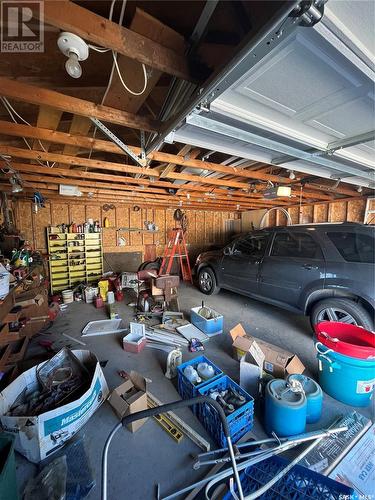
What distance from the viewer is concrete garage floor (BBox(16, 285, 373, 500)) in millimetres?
1392

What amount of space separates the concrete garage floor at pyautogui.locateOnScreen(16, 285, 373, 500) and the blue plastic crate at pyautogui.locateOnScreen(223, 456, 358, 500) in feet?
0.97

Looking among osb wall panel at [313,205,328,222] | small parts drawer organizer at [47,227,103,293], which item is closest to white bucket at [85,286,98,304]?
small parts drawer organizer at [47,227,103,293]

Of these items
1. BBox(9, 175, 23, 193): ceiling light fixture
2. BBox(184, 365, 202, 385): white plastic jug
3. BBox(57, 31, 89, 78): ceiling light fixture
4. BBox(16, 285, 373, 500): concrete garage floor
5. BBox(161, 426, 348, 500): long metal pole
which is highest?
BBox(57, 31, 89, 78): ceiling light fixture

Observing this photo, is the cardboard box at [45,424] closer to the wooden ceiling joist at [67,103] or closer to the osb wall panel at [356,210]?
the wooden ceiling joist at [67,103]

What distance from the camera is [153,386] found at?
2166 mm

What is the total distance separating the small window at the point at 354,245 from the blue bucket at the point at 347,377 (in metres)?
1.31

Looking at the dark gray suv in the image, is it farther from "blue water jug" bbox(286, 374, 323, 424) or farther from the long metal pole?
the long metal pole

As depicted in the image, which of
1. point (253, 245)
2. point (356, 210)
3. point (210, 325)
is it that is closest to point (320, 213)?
point (356, 210)

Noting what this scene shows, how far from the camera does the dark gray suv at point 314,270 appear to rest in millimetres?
2555

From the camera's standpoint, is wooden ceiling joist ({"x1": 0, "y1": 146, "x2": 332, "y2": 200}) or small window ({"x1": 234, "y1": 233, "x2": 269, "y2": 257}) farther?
small window ({"x1": 234, "y1": 233, "x2": 269, "y2": 257})

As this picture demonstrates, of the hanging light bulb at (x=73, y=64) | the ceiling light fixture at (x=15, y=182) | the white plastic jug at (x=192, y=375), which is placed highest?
the hanging light bulb at (x=73, y=64)

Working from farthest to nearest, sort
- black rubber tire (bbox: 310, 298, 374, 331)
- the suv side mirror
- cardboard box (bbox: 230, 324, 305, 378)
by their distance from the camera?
the suv side mirror, black rubber tire (bbox: 310, 298, 374, 331), cardboard box (bbox: 230, 324, 305, 378)

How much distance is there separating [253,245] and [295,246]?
2.75 ft

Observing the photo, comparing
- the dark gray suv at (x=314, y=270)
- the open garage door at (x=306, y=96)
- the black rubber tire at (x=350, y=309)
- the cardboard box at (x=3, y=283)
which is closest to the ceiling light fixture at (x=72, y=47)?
the open garage door at (x=306, y=96)
